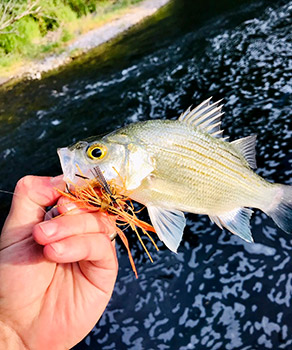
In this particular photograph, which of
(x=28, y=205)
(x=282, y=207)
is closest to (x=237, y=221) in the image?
(x=282, y=207)

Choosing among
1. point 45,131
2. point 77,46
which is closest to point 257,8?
point 77,46

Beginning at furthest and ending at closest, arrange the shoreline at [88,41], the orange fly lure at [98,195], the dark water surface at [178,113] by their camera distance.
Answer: the shoreline at [88,41], the dark water surface at [178,113], the orange fly lure at [98,195]

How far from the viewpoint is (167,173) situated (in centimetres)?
259

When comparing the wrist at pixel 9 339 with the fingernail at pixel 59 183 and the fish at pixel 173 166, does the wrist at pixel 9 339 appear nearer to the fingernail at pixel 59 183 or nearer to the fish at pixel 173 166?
the fingernail at pixel 59 183

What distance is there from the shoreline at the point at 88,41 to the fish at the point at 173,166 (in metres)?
17.0

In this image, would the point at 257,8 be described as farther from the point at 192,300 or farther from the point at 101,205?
the point at 101,205

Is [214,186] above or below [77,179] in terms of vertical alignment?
below

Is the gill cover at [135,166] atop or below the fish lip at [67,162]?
below

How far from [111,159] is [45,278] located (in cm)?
103

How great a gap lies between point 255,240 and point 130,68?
11.4m

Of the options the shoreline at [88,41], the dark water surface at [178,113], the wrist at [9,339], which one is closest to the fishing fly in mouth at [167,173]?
the wrist at [9,339]

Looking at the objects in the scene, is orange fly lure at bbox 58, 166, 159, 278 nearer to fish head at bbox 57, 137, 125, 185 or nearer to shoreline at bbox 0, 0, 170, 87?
fish head at bbox 57, 137, 125, 185

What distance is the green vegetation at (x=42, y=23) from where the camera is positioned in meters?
21.4

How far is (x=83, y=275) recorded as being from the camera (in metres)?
2.67
